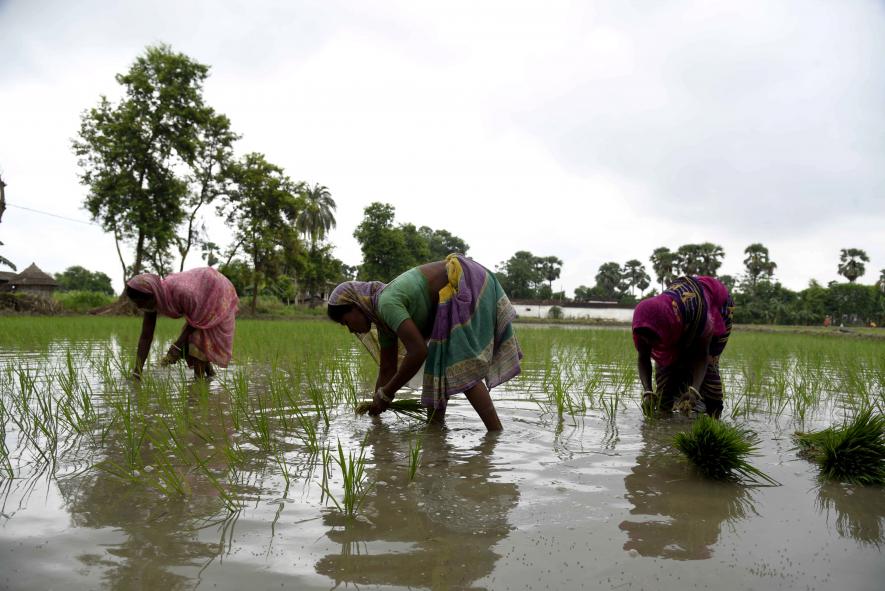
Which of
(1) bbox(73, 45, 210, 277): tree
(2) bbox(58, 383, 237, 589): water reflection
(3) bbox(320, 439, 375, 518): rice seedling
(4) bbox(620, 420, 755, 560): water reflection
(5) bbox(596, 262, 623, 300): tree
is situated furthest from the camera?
(5) bbox(596, 262, 623, 300): tree

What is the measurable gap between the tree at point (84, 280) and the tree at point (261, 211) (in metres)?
39.0

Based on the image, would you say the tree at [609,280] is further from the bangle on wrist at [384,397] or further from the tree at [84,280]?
the bangle on wrist at [384,397]

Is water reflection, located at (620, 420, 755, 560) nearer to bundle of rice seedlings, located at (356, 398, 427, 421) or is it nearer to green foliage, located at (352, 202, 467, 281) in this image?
bundle of rice seedlings, located at (356, 398, 427, 421)

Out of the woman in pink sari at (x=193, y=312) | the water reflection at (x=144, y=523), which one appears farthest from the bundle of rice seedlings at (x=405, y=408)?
the woman in pink sari at (x=193, y=312)

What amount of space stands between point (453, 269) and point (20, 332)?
7892 mm

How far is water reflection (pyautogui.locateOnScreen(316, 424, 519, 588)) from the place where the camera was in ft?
4.68

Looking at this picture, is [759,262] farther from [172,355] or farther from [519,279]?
[172,355]

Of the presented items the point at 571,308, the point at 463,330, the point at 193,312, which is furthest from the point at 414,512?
the point at 571,308

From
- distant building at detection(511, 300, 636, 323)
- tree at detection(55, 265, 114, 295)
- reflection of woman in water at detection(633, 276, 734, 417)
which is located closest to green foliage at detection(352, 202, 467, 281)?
distant building at detection(511, 300, 636, 323)

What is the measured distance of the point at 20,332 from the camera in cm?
800

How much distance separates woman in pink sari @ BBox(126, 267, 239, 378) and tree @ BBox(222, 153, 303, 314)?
60.2 feet

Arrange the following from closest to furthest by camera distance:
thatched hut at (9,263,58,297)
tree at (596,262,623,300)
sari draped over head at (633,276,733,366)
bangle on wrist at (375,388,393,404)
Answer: bangle on wrist at (375,388,393,404) < sari draped over head at (633,276,733,366) < thatched hut at (9,263,58,297) < tree at (596,262,623,300)

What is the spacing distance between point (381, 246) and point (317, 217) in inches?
208

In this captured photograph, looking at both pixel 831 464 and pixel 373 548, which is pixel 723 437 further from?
pixel 373 548
